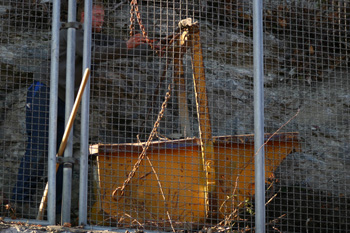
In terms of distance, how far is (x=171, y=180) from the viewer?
5301mm

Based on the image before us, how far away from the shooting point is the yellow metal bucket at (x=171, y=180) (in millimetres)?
5141

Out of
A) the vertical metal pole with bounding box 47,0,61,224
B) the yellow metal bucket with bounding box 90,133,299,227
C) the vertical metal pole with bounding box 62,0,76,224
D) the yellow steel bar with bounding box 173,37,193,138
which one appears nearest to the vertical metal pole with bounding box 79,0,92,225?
the vertical metal pole with bounding box 62,0,76,224

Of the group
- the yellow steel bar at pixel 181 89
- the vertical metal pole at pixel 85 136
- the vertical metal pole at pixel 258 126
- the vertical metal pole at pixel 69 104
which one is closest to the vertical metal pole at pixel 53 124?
the vertical metal pole at pixel 69 104

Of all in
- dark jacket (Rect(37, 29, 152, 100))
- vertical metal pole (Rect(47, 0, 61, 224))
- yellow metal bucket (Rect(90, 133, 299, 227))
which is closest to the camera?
vertical metal pole (Rect(47, 0, 61, 224))

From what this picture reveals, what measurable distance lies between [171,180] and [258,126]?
0.95m

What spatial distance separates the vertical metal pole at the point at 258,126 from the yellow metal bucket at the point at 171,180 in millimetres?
410

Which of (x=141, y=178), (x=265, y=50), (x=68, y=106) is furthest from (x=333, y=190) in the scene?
(x=68, y=106)

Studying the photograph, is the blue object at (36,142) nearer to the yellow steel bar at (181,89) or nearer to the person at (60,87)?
the person at (60,87)

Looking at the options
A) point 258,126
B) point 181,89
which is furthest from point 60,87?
point 258,126

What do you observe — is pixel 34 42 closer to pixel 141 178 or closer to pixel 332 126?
pixel 141 178

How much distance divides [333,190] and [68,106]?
3.45m

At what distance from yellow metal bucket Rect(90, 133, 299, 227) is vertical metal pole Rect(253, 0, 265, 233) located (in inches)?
16.1

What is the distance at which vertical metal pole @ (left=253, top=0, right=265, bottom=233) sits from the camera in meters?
4.67

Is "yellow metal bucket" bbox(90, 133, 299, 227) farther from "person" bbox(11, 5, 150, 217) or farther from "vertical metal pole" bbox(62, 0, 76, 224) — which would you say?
"vertical metal pole" bbox(62, 0, 76, 224)
